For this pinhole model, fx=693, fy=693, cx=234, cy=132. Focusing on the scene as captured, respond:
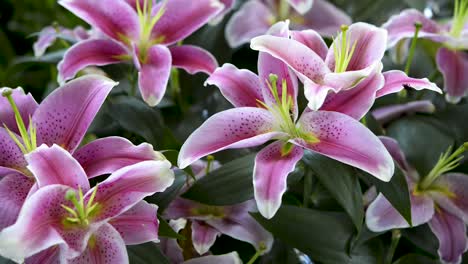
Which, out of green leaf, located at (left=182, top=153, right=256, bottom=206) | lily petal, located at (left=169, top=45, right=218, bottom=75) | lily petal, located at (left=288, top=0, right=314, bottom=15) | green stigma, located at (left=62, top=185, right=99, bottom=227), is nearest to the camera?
green stigma, located at (left=62, top=185, right=99, bottom=227)

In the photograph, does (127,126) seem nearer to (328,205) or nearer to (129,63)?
(129,63)

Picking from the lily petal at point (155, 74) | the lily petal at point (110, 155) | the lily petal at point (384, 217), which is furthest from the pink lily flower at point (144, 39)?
the lily petal at point (384, 217)

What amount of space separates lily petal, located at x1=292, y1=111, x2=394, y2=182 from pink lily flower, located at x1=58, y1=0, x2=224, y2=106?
159 millimetres

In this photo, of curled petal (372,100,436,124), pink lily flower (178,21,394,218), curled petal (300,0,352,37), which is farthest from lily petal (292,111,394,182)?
curled petal (300,0,352,37)

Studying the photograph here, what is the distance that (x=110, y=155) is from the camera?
1.81 feet

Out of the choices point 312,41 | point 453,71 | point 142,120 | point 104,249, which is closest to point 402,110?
point 453,71

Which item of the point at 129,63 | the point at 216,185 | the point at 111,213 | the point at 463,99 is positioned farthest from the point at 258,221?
the point at 463,99

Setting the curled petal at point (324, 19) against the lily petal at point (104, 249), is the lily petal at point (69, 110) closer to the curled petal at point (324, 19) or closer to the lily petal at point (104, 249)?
the lily petal at point (104, 249)

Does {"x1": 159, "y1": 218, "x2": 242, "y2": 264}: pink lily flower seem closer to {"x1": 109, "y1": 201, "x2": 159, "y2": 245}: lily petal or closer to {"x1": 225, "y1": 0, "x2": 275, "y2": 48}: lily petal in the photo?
{"x1": 109, "y1": 201, "x2": 159, "y2": 245}: lily petal

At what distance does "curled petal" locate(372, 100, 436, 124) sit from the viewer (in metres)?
0.75

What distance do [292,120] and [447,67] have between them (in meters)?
0.27

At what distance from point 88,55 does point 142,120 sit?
0.08 meters

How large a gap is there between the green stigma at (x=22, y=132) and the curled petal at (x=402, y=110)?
14.9 inches

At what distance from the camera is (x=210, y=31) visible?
864mm
